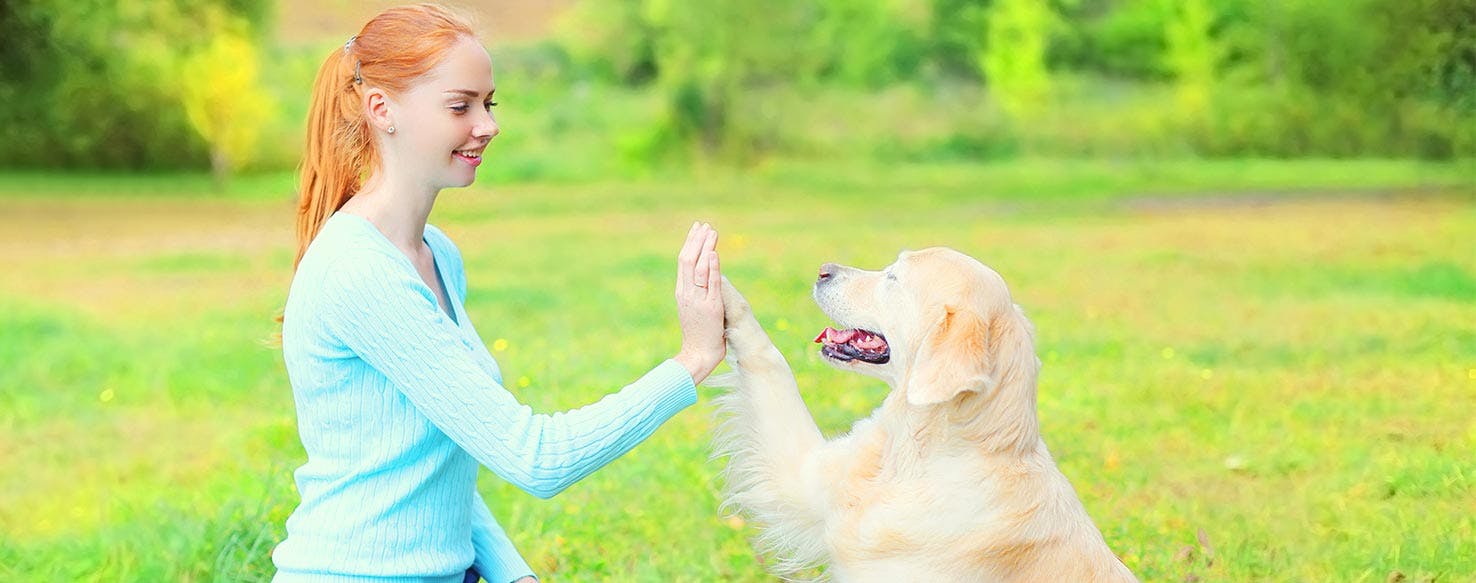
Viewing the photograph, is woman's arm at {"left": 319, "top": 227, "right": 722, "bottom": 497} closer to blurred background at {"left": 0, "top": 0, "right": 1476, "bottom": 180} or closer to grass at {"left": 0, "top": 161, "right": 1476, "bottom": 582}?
grass at {"left": 0, "top": 161, "right": 1476, "bottom": 582}

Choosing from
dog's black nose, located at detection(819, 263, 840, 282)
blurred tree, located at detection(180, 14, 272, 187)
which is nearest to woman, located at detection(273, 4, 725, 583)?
dog's black nose, located at detection(819, 263, 840, 282)

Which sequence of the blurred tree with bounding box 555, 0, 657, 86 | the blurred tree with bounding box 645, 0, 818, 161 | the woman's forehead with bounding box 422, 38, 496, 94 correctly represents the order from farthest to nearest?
the blurred tree with bounding box 555, 0, 657, 86 < the blurred tree with bounding box 645, 0, 818, 161 < the woman's forehead with bounding box 422, 38, 496, 94

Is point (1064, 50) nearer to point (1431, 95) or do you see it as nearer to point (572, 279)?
point (1431, 95)

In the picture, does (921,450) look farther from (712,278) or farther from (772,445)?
(712,278)

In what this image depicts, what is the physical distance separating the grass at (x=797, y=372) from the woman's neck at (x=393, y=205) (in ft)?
6.10

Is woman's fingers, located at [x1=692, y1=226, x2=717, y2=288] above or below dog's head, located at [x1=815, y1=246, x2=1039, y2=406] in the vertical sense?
above

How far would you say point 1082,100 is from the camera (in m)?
27.2

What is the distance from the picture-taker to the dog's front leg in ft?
12.4

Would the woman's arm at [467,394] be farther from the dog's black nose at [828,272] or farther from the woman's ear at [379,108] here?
the dog's black nose at [828,272]

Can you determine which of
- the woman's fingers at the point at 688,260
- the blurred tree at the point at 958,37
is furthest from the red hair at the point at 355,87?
the blurred tree at the point at 958,37

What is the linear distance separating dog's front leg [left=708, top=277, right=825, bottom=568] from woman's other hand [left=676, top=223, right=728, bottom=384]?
0.58 meters

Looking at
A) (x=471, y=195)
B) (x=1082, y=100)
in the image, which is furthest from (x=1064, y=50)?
(x=471, y=195)

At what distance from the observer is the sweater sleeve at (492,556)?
352cm

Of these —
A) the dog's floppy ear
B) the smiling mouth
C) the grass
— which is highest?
the smiling mouth
